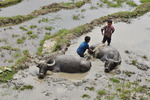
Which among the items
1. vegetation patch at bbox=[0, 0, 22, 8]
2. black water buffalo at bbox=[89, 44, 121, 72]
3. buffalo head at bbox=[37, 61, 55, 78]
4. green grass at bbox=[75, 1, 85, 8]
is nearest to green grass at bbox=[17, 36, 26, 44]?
buffalo head at bbox=[37, 61, 55, 78]

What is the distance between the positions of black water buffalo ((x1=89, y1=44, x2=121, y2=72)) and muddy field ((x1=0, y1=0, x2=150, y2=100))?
242mm

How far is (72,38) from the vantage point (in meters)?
10.5

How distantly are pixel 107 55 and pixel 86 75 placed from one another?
153 centimetres

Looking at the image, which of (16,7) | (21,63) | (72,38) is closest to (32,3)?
(16,7)

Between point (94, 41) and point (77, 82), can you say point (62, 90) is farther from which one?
point (94, 41)

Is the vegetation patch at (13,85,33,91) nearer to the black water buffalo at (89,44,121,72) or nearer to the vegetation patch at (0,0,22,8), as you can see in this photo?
the black water buffalo at (89,44,121,72)

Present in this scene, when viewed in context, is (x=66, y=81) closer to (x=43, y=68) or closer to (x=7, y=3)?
(x=43, y=68)

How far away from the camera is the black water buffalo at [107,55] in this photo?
25.5ft

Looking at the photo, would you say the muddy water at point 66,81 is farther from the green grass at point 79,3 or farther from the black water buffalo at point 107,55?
the green grass at point 79,3

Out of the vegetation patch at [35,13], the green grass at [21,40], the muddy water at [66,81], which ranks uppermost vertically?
the vegetation patch at [35,13]

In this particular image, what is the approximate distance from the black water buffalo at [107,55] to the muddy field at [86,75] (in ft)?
0.79

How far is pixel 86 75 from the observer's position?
296 inches

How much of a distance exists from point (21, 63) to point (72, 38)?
3548mm

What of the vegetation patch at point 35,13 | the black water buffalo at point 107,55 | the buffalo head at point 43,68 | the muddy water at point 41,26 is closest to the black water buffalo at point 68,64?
the buffalo head at point 43,68
